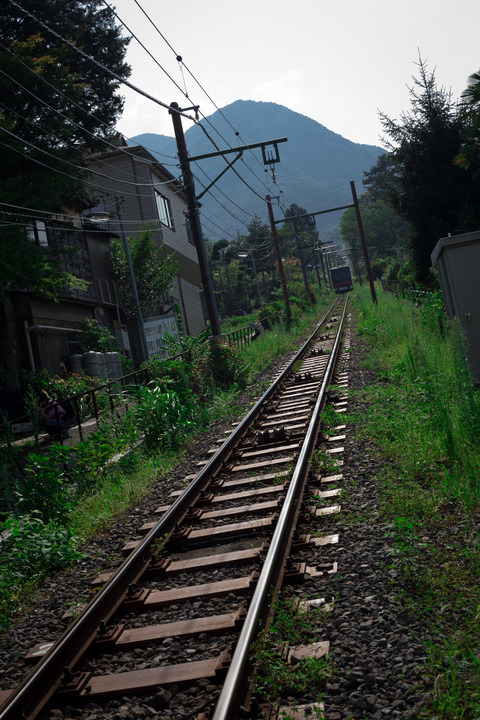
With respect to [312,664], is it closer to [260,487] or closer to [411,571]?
[411,571]

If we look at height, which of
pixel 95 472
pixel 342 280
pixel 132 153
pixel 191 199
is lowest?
pixel 95 472

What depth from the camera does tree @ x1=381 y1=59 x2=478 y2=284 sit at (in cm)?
A: 2352

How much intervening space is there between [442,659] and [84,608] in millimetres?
2712

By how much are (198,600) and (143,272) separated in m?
27.9

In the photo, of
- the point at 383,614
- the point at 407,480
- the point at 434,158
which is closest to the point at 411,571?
the point at 383,614

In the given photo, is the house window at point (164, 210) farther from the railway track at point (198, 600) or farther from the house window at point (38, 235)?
the railway track at point (198, 600)

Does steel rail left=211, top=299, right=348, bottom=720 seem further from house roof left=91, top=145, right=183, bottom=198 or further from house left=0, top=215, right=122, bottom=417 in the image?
house roof left=91, top=145, right=183, bottom=198

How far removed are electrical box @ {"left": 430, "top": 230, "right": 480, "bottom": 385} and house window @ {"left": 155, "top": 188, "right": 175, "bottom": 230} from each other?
27.4m

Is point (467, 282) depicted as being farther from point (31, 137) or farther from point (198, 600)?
point (31, 137)

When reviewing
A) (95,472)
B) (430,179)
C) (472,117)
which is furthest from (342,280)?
(95,472)

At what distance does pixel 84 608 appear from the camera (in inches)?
195

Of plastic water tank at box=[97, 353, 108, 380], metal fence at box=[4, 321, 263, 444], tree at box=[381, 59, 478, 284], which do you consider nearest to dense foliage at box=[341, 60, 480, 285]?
tree at box=[381, 59, 478, 284]

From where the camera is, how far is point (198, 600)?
16.0 feet

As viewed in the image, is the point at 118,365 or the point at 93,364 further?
the point at 118,365
